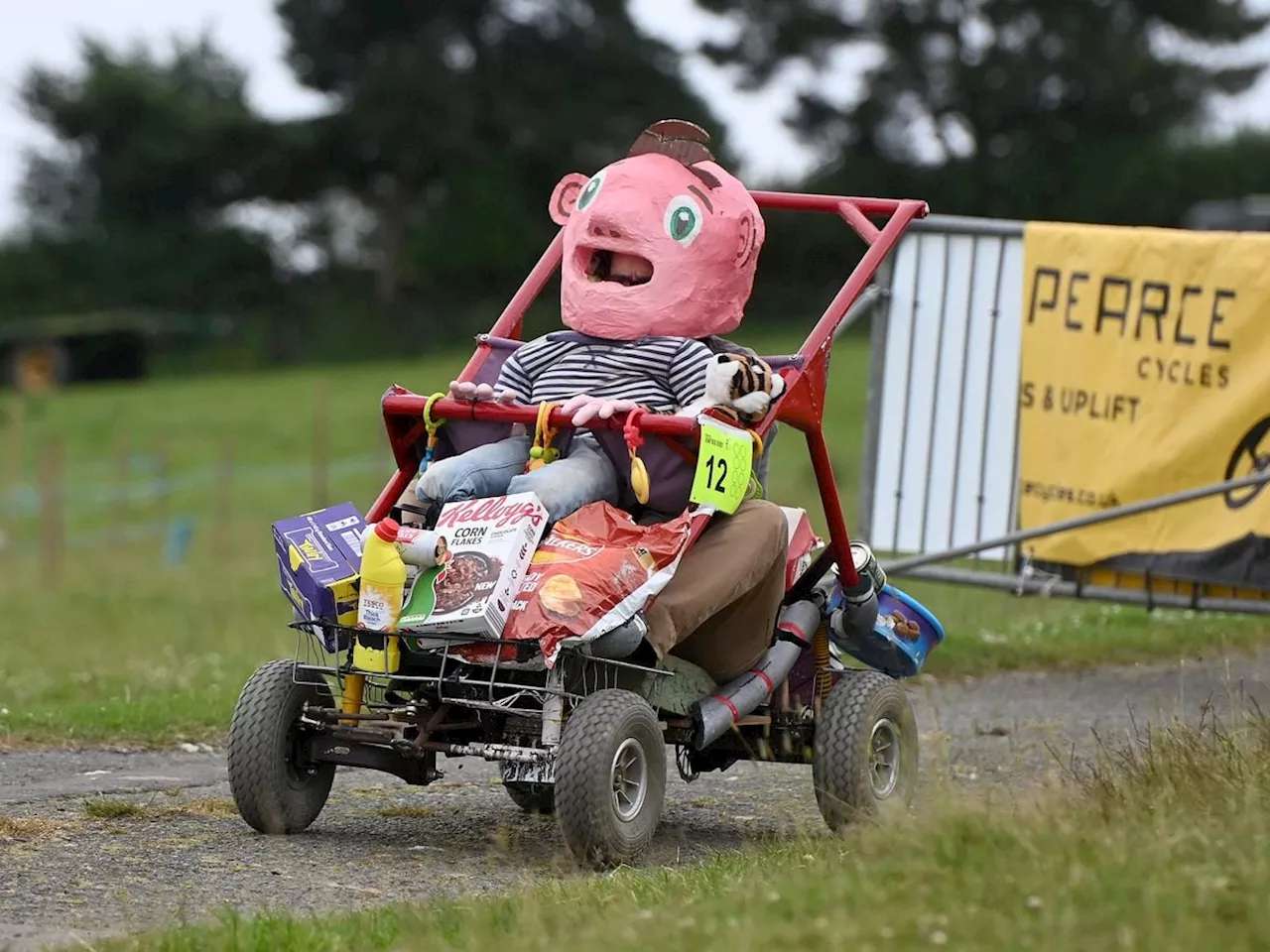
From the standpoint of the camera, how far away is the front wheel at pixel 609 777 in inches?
231

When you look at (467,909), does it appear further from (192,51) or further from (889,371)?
(192,51)

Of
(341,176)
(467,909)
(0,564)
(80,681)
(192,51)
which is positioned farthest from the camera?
(192,51)

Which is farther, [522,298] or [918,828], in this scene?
[522,298]

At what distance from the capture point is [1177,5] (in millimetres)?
45781

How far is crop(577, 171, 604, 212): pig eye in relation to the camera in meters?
7.23

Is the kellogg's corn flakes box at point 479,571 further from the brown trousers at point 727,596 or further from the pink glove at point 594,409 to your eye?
the brown trousers at point 727,596

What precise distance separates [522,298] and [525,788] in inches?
72.6

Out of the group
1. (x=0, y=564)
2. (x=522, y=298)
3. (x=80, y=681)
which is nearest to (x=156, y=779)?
(x=522, y=298)

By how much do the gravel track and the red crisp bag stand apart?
25.0 inches

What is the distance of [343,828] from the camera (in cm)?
691

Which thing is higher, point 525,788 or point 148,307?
point 148,307

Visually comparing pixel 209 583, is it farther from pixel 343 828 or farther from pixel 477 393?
pixel 477 393

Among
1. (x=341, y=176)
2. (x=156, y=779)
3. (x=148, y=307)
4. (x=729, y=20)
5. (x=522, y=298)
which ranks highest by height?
(x=729, y=20)

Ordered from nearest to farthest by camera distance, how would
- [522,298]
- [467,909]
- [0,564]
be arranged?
[467,909], [522,298], [0,564]
